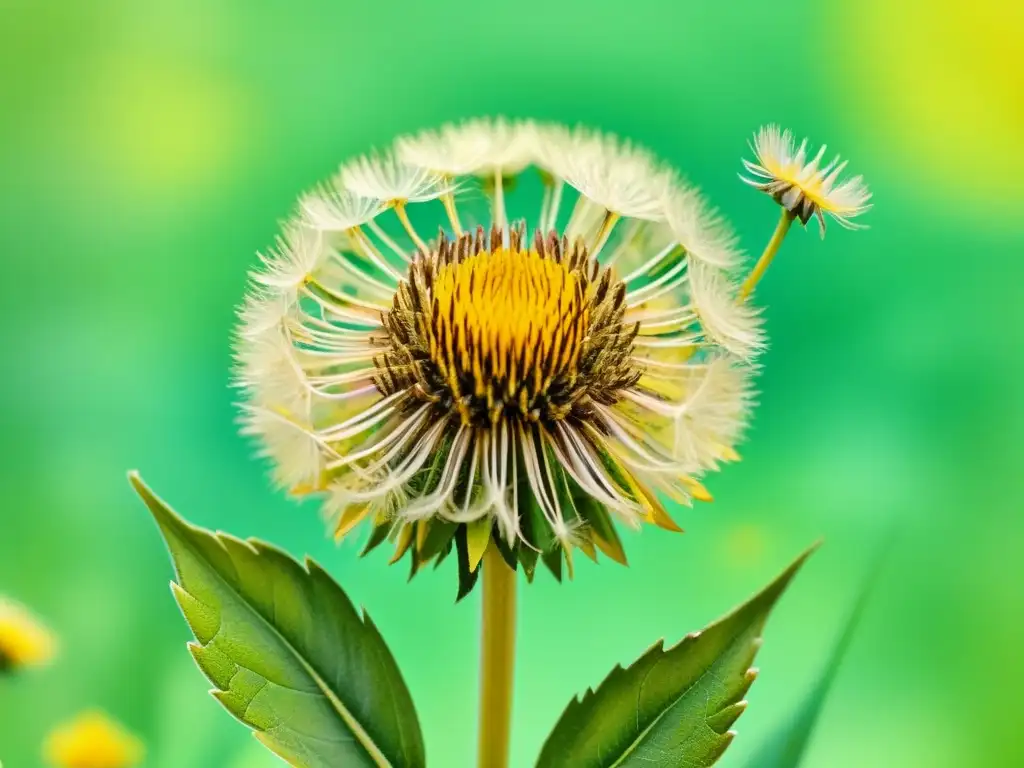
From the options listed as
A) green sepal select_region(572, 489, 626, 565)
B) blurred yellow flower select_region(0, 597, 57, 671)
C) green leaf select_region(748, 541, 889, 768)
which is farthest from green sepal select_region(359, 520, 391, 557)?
blurred yellow flower select_region(0, 597, 57, 671)

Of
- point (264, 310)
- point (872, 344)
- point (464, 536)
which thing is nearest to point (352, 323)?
point (264, 310)

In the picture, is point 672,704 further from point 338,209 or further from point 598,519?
point 338,209

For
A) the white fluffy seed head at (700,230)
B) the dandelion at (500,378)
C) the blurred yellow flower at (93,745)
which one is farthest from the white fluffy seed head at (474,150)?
the blurred yellow flower at (93,745)

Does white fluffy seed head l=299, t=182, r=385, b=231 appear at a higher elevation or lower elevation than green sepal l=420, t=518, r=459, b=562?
higher

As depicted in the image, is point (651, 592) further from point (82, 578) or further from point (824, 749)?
point (82, 578)

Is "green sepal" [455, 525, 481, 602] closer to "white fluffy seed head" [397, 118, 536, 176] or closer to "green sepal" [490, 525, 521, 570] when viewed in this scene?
"green sepal" [490, 525, 521, 570]

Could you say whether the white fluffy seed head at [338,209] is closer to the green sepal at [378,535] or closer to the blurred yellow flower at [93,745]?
the green sepal at [378,535]
